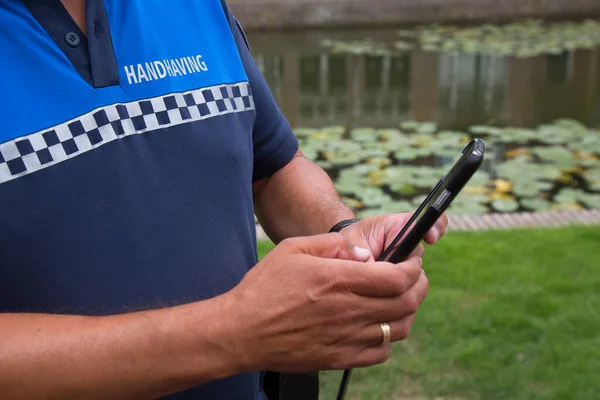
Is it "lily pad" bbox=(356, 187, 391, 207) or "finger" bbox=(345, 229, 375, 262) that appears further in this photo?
"lily pad" bbox=(356, 187, 391, 207)

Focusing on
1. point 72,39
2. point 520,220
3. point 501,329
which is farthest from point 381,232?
point 520,220

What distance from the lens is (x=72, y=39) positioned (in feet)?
3.28

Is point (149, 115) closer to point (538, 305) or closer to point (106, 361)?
point (106, 361)

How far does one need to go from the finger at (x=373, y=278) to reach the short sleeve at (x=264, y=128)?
52 cm

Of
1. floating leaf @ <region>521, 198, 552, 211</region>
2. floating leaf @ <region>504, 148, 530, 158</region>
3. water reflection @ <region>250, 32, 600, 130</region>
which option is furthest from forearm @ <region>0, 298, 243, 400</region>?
water reflection @ <region>250, 32, 600, 130</region>

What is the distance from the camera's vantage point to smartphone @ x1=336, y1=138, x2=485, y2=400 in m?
0.84

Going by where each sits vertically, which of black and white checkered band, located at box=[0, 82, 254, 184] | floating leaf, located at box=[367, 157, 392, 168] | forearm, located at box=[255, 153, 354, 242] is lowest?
floating leaf, located at box=[367, 157, 392, 168]

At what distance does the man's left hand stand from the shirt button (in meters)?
0.51

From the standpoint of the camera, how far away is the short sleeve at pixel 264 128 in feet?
4.18

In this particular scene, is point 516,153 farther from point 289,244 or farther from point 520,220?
point 289,244

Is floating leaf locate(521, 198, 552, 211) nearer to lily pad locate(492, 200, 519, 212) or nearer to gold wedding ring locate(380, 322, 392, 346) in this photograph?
lily pad locate(492, 200, 519, 212)

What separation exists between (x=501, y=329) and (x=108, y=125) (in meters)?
1.90

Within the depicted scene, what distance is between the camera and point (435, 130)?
5332 millimetres

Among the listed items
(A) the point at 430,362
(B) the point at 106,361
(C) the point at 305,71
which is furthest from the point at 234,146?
(C) the point at 305,71
